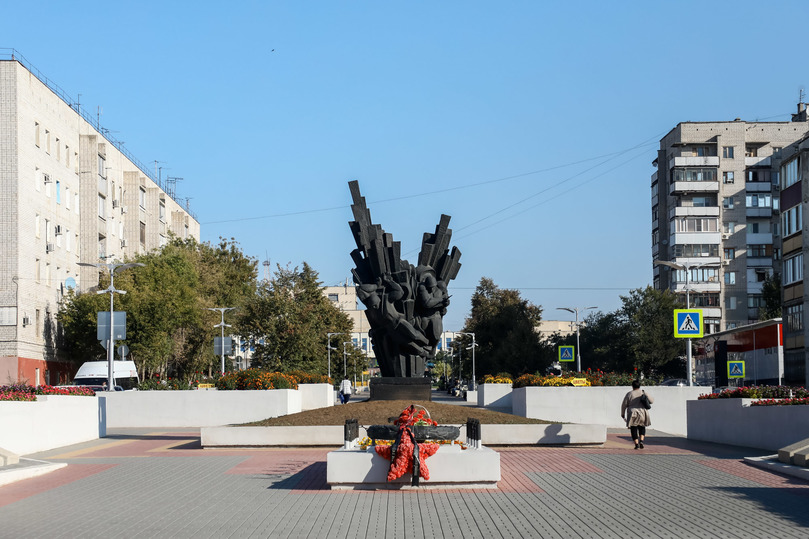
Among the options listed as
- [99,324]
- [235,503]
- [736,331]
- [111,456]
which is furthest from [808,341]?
[235,503]

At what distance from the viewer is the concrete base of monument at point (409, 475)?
47.9ft

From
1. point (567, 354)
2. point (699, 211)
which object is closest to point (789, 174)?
point (567, 354)

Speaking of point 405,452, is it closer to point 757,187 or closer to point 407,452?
point 407,452

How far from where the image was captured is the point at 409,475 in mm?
14523

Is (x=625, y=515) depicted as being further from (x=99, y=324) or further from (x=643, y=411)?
(x=99, y=324)

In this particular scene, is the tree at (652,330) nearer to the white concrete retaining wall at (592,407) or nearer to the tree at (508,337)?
the tree at (508,337)

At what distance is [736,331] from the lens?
56562 mm

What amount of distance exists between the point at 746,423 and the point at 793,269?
28.8 m

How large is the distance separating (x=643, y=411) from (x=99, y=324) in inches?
950

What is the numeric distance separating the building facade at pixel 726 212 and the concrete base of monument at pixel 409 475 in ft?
232

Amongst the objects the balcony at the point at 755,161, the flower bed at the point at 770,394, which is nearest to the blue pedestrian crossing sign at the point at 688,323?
the flower bed at the point at 770,394

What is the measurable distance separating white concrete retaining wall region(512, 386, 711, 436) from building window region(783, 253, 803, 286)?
18.4 metres

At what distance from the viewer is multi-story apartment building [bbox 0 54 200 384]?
5294 centimetres

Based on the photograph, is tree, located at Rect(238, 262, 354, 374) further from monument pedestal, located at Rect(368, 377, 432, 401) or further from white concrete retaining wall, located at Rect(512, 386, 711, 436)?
monument pedestal, located at Rect(368, 377, 432, 401)
